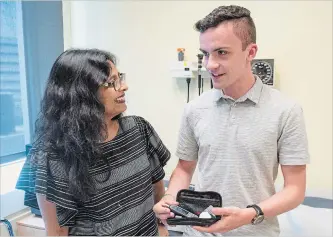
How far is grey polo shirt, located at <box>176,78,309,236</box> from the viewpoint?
0.89 m

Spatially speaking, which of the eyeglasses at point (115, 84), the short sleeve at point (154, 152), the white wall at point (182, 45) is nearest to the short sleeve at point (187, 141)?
the short sleeve at point (154, 152)

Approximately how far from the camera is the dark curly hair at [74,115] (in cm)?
99

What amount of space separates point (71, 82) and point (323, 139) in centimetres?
167

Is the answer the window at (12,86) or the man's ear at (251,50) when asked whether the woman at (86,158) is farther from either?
the window at (12,86)

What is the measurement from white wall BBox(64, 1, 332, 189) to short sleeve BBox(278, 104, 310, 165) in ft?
3.73

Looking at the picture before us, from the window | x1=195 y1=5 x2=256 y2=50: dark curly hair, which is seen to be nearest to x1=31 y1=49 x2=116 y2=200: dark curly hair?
x1=195 y1=5 x2=256 y2=50: dark curly hair

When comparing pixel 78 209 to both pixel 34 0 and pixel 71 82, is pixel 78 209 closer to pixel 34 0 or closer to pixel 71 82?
pixel 71 82

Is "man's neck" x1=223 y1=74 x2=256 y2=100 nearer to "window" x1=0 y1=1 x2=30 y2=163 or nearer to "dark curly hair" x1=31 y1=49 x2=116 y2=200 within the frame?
"dark curly hair" x1=31 y1=49 x2=116 y2=200

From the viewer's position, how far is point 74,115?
3.34ft

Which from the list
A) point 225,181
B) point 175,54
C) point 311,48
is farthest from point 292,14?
point 225,181

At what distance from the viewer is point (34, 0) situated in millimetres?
1988

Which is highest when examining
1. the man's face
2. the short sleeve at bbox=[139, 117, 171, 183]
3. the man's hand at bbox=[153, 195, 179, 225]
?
the man's face

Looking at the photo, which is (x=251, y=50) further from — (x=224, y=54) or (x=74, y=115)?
(x=74, y=115)

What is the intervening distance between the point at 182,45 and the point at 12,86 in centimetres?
125
